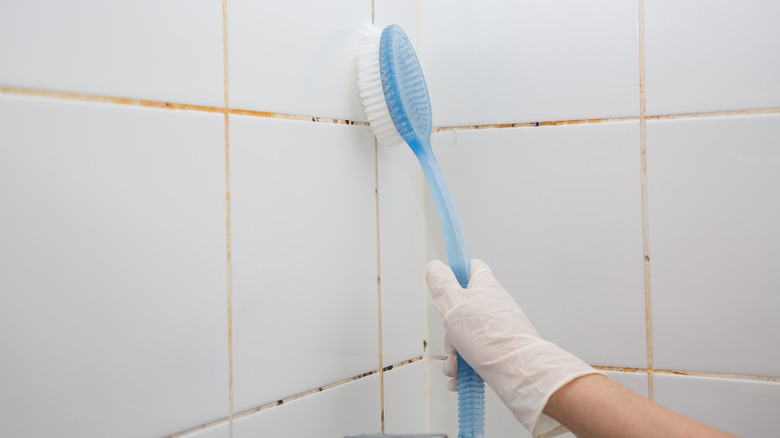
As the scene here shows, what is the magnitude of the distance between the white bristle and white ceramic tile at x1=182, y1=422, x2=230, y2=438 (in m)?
0.39

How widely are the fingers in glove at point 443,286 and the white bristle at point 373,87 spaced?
181 mm

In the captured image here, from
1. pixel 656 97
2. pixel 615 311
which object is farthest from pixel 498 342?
pixel 656 97

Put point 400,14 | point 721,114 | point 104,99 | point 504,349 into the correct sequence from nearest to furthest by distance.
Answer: point 104,99 → point 504,349 → point 721,114 → point 400,14

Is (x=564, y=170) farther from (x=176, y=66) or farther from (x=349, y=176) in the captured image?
(x=176, y=66)

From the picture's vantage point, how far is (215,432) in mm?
567

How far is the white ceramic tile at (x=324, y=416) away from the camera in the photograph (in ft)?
2.00

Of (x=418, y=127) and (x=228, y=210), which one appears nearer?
(x=228, y=210)

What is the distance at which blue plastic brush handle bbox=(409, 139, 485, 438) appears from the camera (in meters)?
0.63

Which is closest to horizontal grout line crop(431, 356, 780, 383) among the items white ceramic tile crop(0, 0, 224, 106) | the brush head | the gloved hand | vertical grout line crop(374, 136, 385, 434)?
the gloved hand

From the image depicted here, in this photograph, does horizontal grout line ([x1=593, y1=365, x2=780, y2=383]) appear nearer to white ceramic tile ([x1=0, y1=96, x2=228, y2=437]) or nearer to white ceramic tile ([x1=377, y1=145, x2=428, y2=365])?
white ceramic tile ([x1=377, y1=145, x2=428, y2=365])

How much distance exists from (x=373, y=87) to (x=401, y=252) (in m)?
0.24

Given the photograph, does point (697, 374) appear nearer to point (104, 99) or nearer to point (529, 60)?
point (529, 60)

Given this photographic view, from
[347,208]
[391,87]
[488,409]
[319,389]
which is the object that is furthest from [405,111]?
[488,409]

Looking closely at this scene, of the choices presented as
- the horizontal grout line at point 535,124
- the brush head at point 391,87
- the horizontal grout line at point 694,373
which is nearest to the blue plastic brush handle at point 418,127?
the brush head at point 391,87
